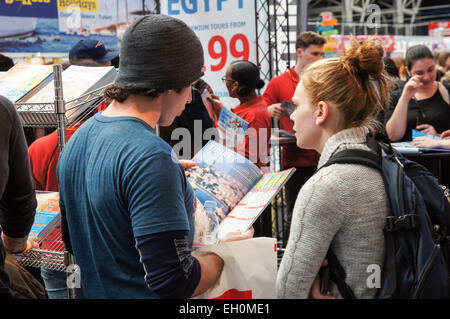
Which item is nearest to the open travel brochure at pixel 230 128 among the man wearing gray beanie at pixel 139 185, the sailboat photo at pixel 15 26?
the man wearing gray beanie at pixel 139 185

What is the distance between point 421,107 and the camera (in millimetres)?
3906

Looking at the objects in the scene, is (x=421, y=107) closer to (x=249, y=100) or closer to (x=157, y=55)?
(x=249, y=100)

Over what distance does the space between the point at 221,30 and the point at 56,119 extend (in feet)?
9.10

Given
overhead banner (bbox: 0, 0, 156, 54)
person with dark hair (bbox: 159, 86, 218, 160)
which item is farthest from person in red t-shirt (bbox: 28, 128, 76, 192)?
overhead banner (bbox: 0, 0, 156, 54)

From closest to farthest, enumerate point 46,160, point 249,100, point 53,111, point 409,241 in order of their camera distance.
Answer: point 409,241 → point 53,111 → point 46,160 → point 249,100

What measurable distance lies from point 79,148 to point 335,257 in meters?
0.76

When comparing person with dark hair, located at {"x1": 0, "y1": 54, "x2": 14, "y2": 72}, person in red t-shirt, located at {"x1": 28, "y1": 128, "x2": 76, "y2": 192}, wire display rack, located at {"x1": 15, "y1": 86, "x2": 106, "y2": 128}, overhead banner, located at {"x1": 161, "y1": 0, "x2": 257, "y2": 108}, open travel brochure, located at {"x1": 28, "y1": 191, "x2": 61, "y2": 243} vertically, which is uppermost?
overhead banner, located at {"x1": 161, "y1": 0, "x2": 257, "y2": 108}

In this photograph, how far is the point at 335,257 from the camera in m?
1.39

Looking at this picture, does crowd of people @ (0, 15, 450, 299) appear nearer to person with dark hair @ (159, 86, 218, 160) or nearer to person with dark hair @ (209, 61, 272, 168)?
person with dark hair @ (159, 86, 218, 160)

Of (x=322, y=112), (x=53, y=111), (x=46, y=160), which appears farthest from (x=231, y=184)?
(x=46, y=160)

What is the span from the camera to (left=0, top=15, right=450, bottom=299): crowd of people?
3.92ft

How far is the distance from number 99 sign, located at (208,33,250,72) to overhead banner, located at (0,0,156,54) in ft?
11.5

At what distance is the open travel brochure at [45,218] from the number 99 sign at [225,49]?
110 inches
